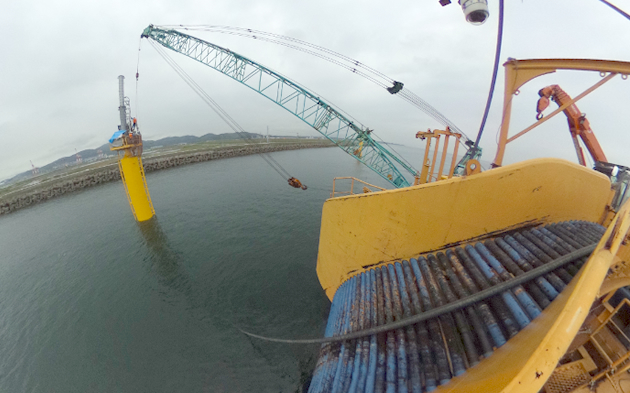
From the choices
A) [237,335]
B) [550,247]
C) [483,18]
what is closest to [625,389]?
[550,247]

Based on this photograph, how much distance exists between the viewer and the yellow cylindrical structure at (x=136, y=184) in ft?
46.2

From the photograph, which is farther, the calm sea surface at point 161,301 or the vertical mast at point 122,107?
the vertical mast at point 122,107

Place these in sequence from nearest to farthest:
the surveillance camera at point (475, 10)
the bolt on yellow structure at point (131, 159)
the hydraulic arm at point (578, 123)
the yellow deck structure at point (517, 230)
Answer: the yellow deck structure at point (517, 230), the surveillance camera at point (475, 10), the hydraulic arm at point (578, 123), the bolt on yellow structure at point (131, 159)

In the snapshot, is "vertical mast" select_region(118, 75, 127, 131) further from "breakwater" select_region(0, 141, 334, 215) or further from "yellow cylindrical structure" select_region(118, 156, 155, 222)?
"breakwater" select_region(0, 141, 334, 215)

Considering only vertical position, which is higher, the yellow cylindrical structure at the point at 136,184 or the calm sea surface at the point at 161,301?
the yellow cylindrical structure at the point at 136,184

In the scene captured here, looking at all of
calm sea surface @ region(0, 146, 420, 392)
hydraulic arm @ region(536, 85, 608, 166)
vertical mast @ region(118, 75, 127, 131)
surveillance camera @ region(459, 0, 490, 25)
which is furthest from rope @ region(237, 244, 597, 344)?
vertical mast @ region(118, 75, 127, 131)

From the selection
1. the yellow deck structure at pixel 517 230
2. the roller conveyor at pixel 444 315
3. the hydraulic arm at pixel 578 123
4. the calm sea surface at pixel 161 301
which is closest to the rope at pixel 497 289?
the roller conveyor at pixel 444 315

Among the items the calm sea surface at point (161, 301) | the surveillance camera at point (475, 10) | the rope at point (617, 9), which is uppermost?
the surveillance camera at point (475, 10)

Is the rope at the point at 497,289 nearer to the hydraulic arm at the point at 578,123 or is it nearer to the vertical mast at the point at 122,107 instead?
the hydraulic arm at the point at 578,123

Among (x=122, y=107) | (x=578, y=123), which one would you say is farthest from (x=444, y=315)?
(x=122, y=107)

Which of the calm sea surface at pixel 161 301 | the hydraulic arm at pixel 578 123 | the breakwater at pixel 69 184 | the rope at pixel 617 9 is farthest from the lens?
the breakwater at pixel 69 184

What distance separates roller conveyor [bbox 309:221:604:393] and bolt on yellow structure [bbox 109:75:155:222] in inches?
653

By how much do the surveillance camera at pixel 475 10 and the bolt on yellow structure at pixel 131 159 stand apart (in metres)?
18.0

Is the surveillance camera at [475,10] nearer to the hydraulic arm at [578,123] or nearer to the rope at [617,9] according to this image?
the rope at [617,9]
